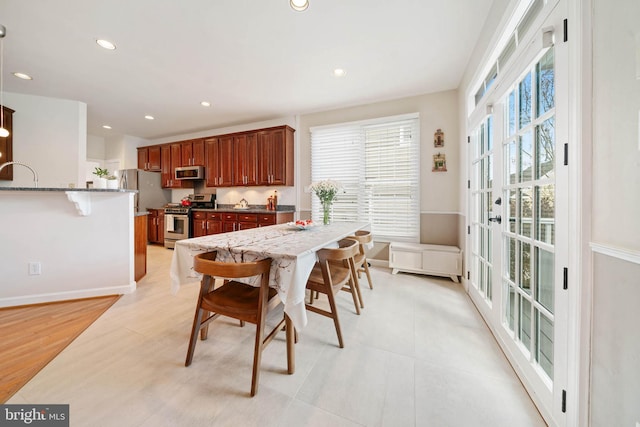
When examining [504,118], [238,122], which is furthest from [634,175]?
[238,122]

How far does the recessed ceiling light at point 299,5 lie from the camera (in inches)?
70.3

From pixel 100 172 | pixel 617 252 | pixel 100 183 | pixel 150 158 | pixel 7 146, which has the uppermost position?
pixel 150 158

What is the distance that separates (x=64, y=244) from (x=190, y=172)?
279 cm

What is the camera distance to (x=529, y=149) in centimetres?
132

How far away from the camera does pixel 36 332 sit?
1759mm

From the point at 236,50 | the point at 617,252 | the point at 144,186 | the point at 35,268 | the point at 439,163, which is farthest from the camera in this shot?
the point at 144,186

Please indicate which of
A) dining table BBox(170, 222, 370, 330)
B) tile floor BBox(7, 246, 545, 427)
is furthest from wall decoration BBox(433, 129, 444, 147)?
dining table BBox(170, 222, 370, 330)

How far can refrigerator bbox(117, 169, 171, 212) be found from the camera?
491 cm

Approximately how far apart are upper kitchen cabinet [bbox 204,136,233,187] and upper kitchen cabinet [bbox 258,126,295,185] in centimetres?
75

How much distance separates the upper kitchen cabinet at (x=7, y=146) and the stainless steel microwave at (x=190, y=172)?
220 cm

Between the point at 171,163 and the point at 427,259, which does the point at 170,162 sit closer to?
the point at 171,163

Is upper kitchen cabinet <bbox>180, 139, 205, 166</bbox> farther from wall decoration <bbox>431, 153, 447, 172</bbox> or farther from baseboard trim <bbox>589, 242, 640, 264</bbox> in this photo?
baseboard trim <bbox>589, 242, 640, 264</bbox>

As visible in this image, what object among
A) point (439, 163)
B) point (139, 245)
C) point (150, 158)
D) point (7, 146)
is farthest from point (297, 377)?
point (150, 158)

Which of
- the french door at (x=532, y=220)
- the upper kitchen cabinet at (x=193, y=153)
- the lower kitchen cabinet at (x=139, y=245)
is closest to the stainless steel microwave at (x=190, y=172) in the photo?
the upper kitchen cabinet at (x=193, y=153)
